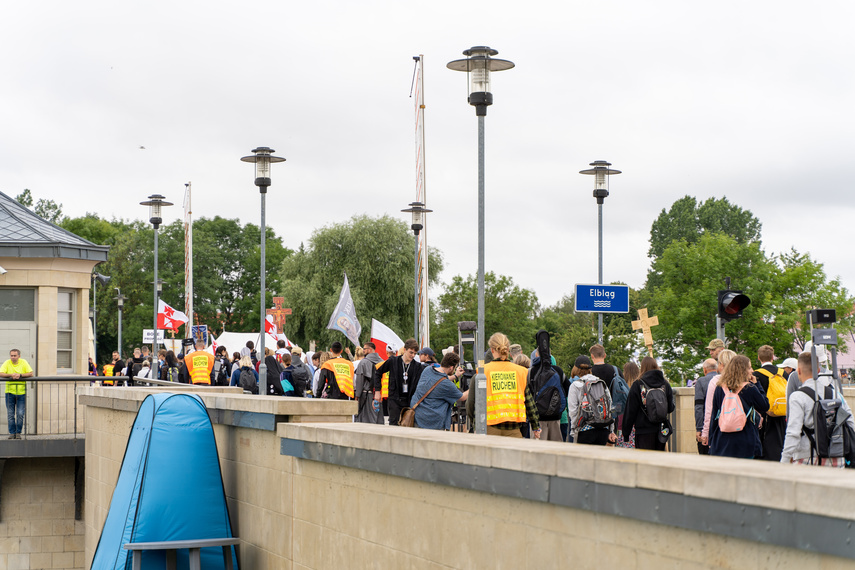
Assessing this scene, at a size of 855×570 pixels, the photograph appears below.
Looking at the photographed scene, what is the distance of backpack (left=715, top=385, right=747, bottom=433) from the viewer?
9.81 metres

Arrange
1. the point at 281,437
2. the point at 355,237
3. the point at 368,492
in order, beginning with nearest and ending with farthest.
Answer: the point at 368,492, the point at 281,437, the point at 355,237

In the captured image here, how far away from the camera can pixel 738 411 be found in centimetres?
981

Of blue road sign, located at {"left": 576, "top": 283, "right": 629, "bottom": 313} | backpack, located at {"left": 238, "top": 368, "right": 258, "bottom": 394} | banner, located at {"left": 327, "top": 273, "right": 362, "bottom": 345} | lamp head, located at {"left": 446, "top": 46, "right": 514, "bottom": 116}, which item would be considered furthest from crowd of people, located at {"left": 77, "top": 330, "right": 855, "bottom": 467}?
banner, located at {"left": 327, "top": 273, "right": 362, "bottom": 345}

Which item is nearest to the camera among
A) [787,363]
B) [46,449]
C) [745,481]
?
[745,481]

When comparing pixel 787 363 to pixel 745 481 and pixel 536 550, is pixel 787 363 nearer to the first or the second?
pixel 536 550

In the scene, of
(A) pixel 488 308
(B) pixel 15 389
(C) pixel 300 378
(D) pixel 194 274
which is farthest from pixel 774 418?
(D) pixel 194 274

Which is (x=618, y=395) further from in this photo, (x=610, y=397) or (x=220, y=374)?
(x=220, y=374)

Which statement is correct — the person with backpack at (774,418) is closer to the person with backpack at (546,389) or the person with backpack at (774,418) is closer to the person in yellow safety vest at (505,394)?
the person with backpack at (546,389)

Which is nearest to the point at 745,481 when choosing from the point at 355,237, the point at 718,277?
the point at 355,237

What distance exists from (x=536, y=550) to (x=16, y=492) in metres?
17.1

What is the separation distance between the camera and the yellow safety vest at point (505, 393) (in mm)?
10977

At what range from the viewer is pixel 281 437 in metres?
7.93

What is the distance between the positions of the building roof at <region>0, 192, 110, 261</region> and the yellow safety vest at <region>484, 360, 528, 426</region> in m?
12.3

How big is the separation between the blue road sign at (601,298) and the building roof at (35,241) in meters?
9.54
